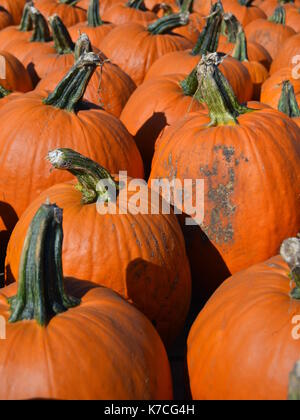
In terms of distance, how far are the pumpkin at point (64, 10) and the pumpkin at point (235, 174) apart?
14.0ft

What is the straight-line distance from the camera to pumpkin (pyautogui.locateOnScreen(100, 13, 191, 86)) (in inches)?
195

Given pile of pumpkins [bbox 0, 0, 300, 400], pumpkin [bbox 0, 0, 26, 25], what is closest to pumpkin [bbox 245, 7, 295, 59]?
pile of pumpkins [bbox 0, 0, 300, 400]

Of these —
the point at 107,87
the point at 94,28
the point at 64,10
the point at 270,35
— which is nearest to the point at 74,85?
the point at 107,87

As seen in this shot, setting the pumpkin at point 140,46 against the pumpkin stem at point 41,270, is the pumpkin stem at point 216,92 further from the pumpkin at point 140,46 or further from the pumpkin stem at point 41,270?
the pumpkin at point 140,46

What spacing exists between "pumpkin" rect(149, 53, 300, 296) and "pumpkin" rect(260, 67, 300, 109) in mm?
1604

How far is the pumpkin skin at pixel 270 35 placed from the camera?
20.7ft

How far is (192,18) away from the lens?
623cm

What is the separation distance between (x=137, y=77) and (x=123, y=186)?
2.51m

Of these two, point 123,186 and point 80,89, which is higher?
point 80,89

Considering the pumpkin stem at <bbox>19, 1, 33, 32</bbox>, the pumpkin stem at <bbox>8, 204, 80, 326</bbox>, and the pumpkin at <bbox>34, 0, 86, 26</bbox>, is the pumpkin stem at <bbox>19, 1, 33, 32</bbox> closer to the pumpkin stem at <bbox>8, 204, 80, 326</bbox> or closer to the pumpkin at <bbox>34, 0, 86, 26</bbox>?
the pumpkin at <bbox>34, 0, 86, 26</bbox>

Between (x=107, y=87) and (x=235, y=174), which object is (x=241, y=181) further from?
(x=107, y=87)

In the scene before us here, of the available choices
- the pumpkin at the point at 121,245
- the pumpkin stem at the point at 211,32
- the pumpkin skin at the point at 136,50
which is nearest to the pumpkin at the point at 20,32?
the pumpkin skin at the point at 136,50

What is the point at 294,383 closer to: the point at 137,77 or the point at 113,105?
the point at 113,105

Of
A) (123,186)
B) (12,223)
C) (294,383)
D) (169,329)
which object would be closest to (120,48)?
(12,223)
